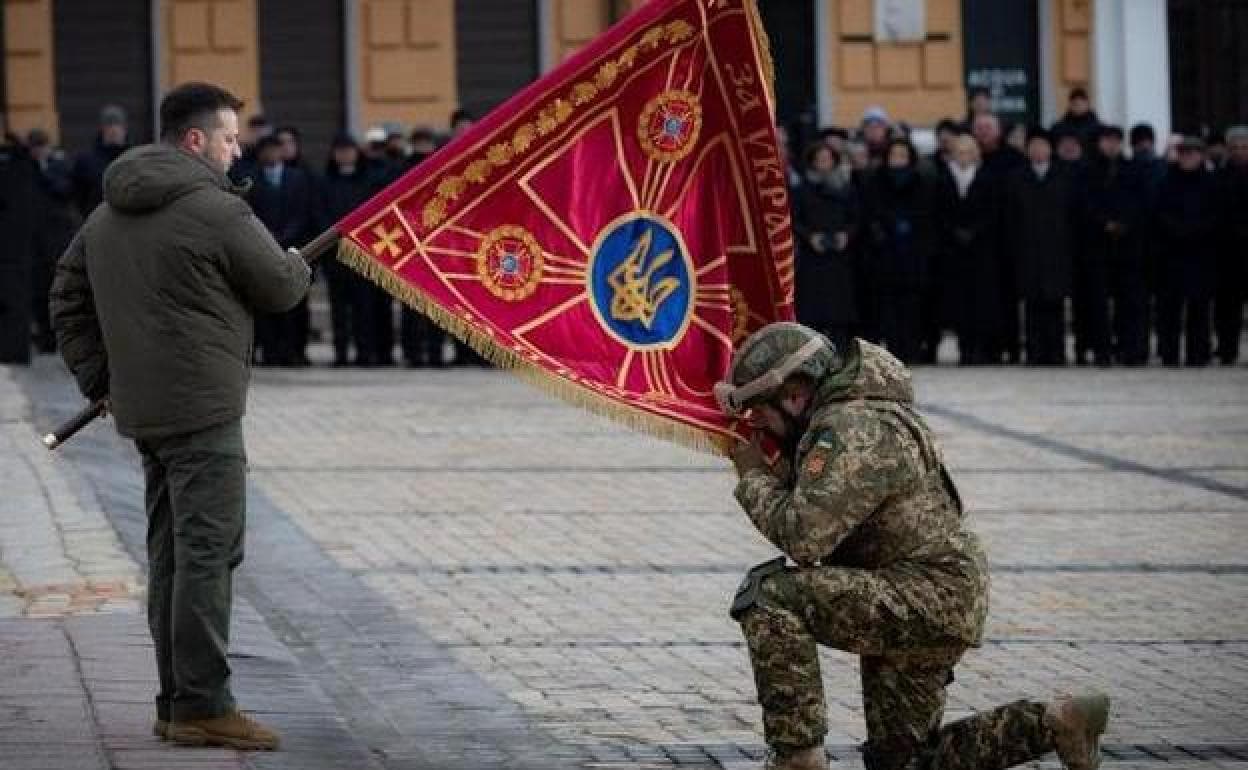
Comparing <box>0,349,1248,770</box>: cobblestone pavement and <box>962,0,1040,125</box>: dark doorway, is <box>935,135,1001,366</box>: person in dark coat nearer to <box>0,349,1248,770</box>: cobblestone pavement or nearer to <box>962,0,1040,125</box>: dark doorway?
<box>0,349,1248,770</box>: cobblestone pavement

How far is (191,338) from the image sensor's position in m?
8.50

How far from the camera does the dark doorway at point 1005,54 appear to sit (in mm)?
32812

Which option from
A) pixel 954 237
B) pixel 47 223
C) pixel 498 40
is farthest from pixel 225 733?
pixel 498 40

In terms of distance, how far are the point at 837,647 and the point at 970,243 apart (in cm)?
1756

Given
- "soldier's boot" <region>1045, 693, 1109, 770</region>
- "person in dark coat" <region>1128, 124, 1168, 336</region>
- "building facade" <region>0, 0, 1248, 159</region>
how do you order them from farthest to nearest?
1. "building facade" <region>0, 0, 1248, 159</region>
2. "person in dark coat" <region>1128, 124, 1168, 336</region>
3. "soldier's boot" <region>1045, 693, 1109, 770</region>

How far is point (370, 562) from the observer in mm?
13219

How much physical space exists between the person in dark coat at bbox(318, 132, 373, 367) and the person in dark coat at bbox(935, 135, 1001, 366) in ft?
15.3

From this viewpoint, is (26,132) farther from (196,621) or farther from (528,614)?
(196,621)

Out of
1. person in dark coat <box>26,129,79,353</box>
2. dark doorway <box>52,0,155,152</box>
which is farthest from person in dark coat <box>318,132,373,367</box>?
dark doorway <box>52,0,155,152</box>

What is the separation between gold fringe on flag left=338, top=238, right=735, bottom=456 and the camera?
8.69 metres

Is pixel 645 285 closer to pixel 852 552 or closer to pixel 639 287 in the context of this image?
pixel 639 287

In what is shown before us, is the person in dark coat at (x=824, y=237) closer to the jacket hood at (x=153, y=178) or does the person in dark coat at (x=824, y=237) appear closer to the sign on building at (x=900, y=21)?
the sign on building at (x=900, y=21)

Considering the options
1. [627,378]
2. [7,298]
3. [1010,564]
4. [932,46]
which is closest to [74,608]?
[627,378]

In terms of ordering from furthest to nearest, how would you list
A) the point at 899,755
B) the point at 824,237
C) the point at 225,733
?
1. the point at 824,237
2. the point at 225,733
3. the point at 899,755
